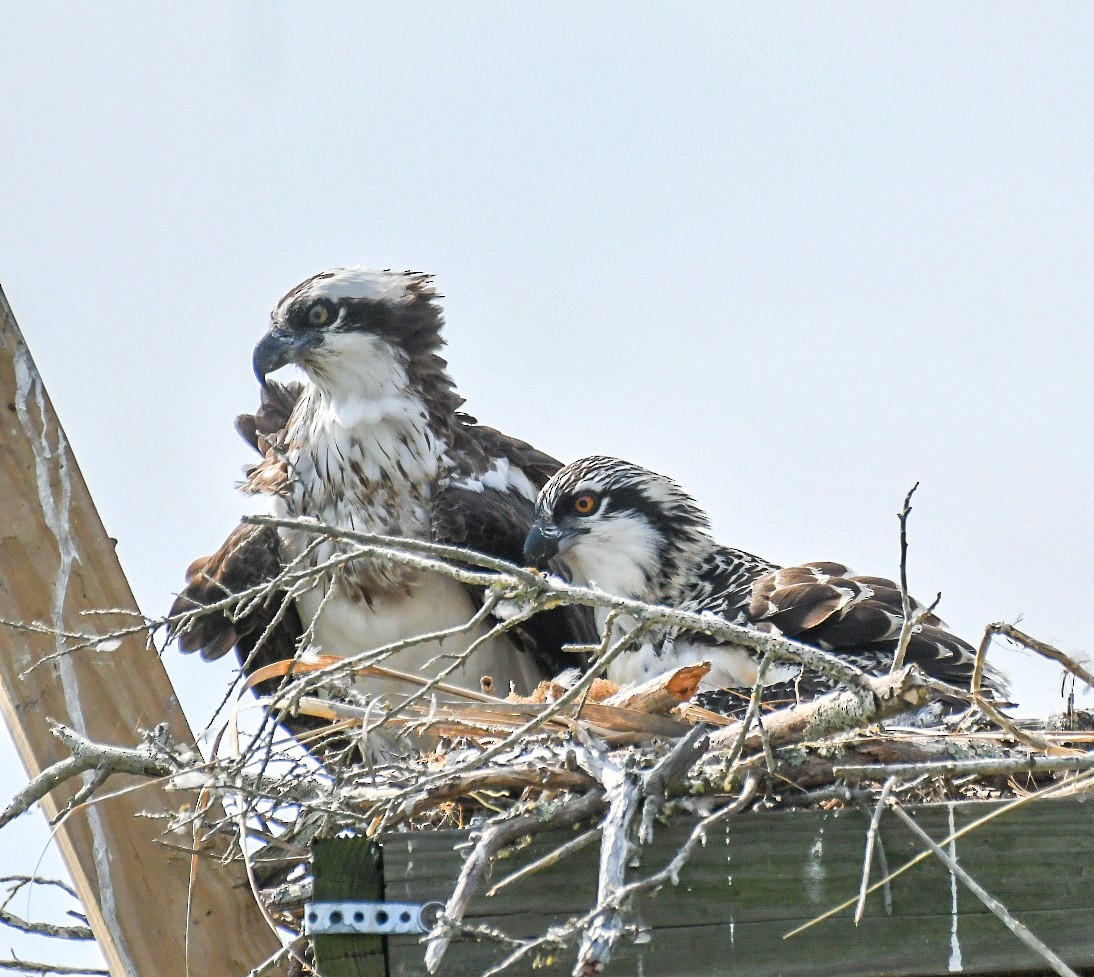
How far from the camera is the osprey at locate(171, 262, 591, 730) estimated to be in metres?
5.45

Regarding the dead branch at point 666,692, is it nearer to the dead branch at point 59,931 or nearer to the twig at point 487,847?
the twig at point 487,847

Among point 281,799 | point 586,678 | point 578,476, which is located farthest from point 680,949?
point 578,476

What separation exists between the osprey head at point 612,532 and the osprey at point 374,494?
0.78 feet

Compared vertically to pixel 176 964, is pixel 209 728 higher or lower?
higher

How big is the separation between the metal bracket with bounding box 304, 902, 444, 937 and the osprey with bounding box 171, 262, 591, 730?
8.55 ft

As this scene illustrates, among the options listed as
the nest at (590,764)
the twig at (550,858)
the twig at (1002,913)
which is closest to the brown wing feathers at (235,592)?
the nest at (590,764)

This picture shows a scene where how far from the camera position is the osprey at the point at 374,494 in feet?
17.9

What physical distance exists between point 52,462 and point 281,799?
4.28 ft

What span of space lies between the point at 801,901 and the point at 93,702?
188cm

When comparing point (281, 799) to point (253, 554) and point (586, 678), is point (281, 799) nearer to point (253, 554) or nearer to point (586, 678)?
point (586, 678)

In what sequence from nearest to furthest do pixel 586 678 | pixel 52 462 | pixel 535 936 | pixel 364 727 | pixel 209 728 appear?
pixel 586 678 < pixel 535 936 < pixel 364 727 < pixel 209 728 < pixel 52 462

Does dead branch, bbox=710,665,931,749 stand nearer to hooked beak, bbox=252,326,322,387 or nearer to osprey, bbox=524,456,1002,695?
osprey, bbox=524,456,1002,695

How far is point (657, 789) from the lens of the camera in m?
2.54

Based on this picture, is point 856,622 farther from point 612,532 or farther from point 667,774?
point 667,774
